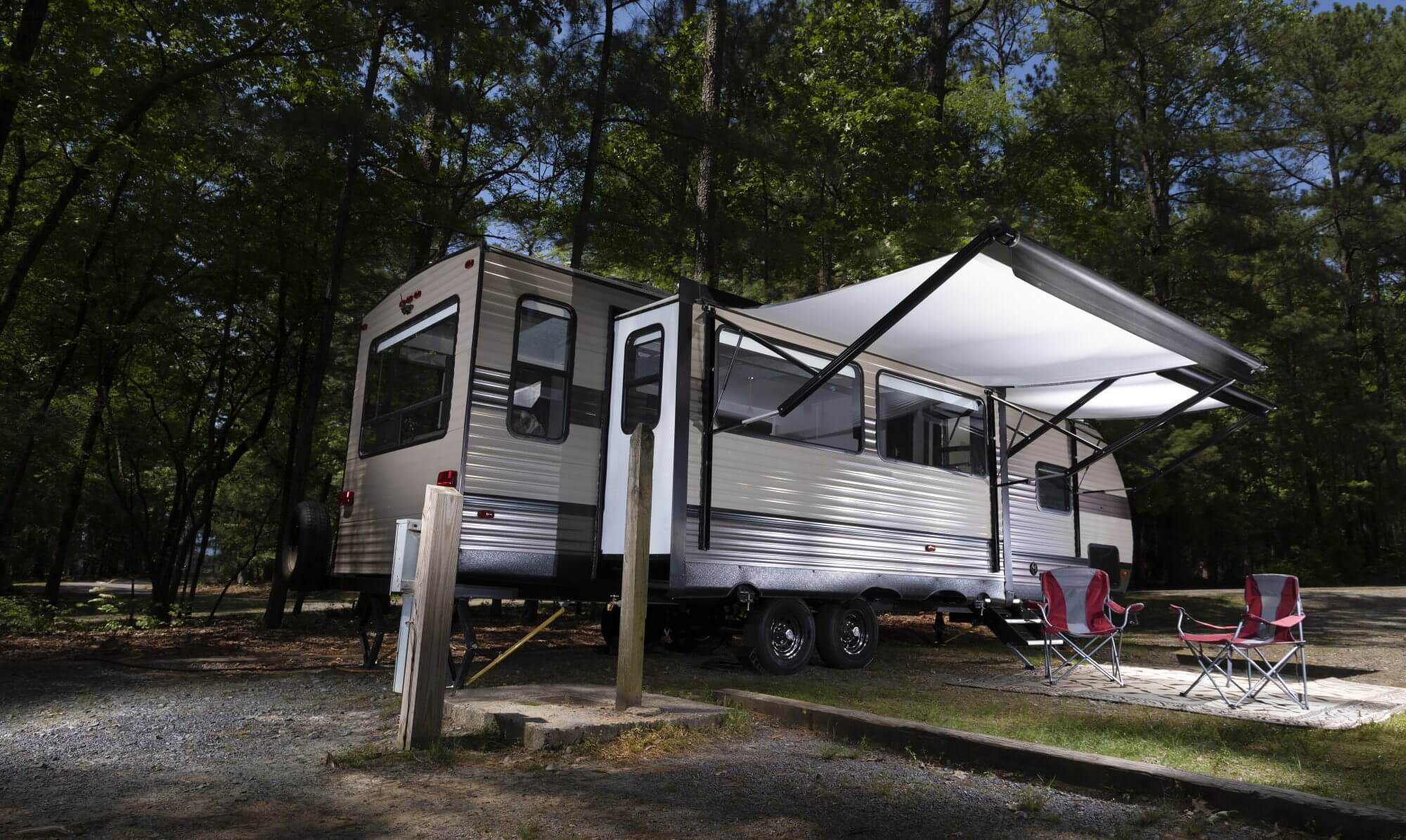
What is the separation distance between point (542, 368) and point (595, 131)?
6.46 m

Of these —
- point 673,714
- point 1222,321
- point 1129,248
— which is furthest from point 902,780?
point 1222,321

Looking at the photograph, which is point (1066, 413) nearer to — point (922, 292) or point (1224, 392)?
point (1224, 392)

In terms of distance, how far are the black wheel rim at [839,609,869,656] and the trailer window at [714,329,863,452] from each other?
1380mm

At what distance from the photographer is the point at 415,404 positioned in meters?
7.02

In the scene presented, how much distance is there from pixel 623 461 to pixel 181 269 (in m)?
8.86

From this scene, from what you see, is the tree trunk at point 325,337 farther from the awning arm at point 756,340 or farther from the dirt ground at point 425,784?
the awning arm at point 756,340

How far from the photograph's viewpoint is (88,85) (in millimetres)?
9359

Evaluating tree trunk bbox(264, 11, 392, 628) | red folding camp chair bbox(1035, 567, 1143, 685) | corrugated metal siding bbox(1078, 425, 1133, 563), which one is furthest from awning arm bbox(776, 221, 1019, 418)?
tree trunk bbox(264, 11, 392, 628)

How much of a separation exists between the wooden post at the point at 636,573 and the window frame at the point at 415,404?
1.81 m

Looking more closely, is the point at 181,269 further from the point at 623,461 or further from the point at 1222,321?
the point at 1222,321

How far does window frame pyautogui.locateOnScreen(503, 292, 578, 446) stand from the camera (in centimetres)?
635

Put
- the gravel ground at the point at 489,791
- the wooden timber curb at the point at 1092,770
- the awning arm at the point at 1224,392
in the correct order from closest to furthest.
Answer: the wooden timber curb at the point at 1092,770 < the gravel ground at the point at 489,791 < the awning arm at the point at 1224,392

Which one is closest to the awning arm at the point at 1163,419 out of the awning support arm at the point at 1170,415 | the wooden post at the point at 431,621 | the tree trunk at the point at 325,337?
the awning support arm at the point at 1170,415

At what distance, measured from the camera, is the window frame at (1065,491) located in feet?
32.0
